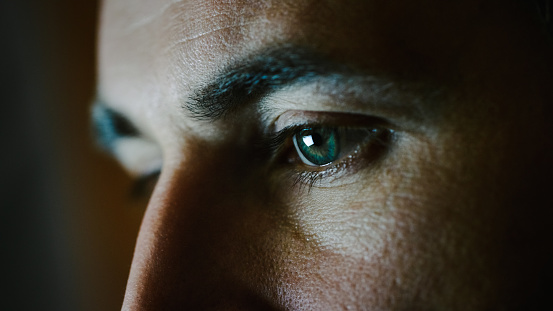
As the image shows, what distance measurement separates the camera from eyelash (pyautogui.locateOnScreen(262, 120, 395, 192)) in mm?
534

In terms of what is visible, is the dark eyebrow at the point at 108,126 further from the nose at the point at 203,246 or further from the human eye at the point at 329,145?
the human eye at the point at 329,145

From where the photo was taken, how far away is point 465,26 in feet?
1.65

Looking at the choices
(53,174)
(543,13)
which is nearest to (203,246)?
(543,13)

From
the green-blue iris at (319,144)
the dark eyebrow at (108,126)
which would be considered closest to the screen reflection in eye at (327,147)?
the green-blue iris at (319,144)

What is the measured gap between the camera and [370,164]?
53cm

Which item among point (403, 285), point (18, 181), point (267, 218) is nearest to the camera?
point (403, 285)

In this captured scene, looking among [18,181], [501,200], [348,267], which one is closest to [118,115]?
[348,267]

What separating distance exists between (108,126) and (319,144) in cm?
46

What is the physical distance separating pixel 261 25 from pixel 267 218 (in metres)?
0.24

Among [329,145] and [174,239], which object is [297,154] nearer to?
[329,145]

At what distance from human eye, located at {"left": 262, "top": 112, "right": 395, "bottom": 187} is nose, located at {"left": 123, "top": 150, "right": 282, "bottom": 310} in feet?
0.21

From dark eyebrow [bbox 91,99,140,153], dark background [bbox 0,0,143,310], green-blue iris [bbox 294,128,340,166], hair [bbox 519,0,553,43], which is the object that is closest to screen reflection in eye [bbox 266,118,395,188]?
green-blue iris [bbox 294,128,340,166]

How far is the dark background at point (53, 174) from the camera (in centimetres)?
138

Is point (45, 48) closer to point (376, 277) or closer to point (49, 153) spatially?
point (49, 153)
